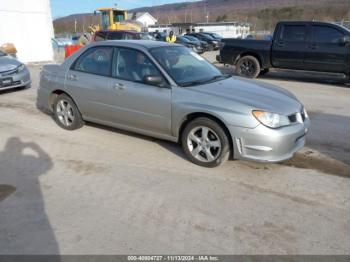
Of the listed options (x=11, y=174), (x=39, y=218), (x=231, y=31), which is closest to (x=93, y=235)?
(x=39, y=218)

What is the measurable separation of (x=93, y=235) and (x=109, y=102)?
2.64 metres

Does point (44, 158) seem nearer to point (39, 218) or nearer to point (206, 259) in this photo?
point (39, 218)

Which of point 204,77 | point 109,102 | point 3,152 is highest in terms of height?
point 204,77

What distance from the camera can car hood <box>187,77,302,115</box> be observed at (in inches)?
171

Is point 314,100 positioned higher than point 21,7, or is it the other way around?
point 21,7

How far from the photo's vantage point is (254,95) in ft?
15.1

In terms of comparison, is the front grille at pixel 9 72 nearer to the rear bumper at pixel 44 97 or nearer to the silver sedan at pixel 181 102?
the rear bumper at pixel 44 97

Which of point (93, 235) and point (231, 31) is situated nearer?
point (93, 235)

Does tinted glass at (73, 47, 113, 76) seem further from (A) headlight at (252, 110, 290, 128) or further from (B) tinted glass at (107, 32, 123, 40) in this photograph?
(B) tinted glass at (107, 32, 123, 40)

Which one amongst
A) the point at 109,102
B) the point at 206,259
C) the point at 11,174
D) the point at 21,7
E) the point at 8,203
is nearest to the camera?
the point at 206,259

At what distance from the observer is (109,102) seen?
541cm

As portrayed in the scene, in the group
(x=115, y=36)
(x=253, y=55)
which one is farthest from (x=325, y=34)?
(x=115, y=36)

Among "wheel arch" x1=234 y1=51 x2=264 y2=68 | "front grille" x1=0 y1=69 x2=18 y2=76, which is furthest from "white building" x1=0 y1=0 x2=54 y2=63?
"wheel arch" x1=234 y1=51 x2=264 y2=68

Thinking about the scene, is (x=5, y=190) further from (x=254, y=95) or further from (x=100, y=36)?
(x=100, y=36)
